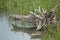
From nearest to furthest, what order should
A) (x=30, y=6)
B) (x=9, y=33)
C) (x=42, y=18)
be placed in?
1. (x=42, y=18)
2. (x=9, y=33)
3. (x=30, y=6)

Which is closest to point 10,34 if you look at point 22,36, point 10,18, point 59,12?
point 22,36

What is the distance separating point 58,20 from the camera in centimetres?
572

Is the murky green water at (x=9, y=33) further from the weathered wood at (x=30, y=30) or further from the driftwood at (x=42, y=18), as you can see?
the driftwood at (x=42, y=18)

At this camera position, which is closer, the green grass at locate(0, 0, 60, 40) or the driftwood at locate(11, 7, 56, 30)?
the green grass at locate(0, 0, 60, 40)

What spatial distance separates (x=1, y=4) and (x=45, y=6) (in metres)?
1.48

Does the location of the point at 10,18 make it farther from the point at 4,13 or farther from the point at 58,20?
the point at 58,20

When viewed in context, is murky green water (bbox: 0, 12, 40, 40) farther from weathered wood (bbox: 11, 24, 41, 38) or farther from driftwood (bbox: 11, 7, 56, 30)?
driftwood (bbox: 11, 7, 56, 30)

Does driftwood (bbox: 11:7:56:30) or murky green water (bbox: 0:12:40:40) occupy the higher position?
driftwood (bbox: 11:7:56:30)

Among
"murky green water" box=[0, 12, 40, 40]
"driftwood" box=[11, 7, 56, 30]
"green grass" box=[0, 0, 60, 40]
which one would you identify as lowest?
"murky green water" box=[0, 12, 40, 40]

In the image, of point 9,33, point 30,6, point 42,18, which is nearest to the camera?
point 42,18

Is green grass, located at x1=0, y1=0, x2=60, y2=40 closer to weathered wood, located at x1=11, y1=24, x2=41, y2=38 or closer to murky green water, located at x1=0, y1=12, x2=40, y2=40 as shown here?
weathered wood, located at x1=11, y1=24, x2=41, y2=38

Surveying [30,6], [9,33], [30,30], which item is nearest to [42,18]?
[30,30]

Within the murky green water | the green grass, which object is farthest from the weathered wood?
the green grass

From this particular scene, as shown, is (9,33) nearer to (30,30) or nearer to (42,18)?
(30,30)
